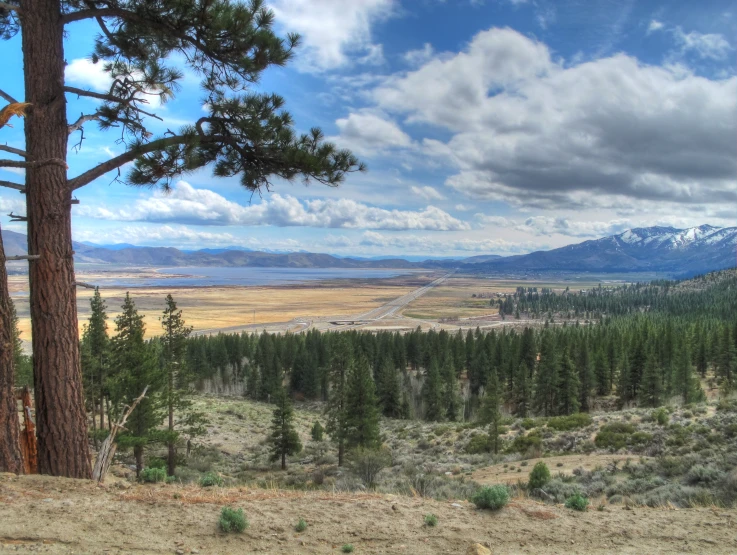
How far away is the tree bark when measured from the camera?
20.3 feet

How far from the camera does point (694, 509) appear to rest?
698 cm

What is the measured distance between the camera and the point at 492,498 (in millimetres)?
6449

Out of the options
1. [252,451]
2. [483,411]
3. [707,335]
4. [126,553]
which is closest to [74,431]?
[126,553]

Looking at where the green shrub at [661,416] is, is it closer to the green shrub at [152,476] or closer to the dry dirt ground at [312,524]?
the dry dirt ground at [312,524]

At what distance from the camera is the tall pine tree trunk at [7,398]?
5953mm

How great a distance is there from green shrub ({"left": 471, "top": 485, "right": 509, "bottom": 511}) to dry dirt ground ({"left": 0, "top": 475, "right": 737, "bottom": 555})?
0.45ft

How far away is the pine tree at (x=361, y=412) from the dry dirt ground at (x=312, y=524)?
77.6ft

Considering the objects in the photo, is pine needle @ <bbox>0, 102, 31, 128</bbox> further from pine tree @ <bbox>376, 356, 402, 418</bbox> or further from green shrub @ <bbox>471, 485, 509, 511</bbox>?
pine tree @ <bbox>376, 356, 402, 418</bbox>

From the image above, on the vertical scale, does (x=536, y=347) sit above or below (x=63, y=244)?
below

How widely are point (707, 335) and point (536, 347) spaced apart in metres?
25.8

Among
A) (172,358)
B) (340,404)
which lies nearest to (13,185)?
(172,358)

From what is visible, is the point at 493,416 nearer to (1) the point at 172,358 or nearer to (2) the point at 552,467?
(2) the point at 552,467

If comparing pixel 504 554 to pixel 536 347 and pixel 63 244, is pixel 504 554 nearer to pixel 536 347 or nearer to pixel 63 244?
pixel 63 244

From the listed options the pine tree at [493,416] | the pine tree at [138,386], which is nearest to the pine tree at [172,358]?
the pine tree at [138,386]
